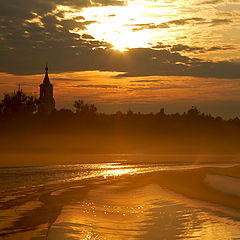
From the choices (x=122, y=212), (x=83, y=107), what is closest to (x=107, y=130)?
(x=83, y=107)

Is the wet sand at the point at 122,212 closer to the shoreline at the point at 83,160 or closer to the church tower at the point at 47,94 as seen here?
the shoreline at the point at 83,160

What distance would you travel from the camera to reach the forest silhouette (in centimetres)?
6731

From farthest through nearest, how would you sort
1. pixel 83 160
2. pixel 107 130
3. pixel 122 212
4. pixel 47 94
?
pixel 47 94
pixel 107 130
pixel 83 160
pixel 122 212

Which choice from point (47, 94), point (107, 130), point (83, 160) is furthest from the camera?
point (47, 94)

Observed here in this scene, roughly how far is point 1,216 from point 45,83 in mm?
106297

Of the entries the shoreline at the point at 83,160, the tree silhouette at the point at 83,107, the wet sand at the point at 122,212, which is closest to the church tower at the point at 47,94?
the tree silhouette at the point at 83,107

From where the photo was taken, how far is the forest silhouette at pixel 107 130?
67312mm

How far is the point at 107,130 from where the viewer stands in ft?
260

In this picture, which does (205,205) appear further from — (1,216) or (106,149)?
(106,149)

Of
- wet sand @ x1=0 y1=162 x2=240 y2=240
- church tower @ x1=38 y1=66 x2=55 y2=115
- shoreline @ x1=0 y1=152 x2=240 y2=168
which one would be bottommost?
shoreline @ x1=0 y1=152 x2=240 y2=168

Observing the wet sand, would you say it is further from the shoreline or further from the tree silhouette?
the tree silhouette

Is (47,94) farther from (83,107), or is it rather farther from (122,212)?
(122,212)

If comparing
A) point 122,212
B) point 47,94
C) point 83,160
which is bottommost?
point 83,160

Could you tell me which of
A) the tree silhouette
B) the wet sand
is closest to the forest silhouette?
the tree silhouette
